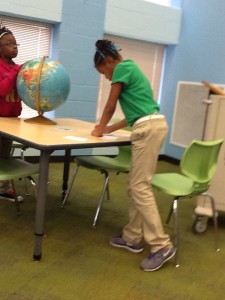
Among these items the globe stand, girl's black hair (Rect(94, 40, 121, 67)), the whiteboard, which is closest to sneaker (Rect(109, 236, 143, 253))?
the globe stand

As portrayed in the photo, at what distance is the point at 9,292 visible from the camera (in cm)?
204

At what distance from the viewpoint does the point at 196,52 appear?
553cm

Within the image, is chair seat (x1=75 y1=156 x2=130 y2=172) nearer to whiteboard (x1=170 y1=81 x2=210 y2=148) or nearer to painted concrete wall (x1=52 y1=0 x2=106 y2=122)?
painted concrete wall (x1=52 y1=0 x2=106 y2=122)

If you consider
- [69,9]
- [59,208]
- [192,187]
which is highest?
[69,9]

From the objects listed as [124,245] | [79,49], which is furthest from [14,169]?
[79,49]

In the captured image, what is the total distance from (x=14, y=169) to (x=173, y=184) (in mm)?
1116

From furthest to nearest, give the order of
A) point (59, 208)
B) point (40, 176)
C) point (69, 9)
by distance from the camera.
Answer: point (69, 9) < point (59, 208) < point (40, 176)

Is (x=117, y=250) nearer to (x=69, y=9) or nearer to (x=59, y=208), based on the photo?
(x=59, y=208)

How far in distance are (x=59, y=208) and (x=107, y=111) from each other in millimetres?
1244

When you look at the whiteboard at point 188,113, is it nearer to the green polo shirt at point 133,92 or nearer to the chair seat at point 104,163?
the chair seat at point 104,163

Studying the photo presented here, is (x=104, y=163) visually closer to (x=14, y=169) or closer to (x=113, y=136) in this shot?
(x=113, y=136)

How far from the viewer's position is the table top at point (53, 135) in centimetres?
229

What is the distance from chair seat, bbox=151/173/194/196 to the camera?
8.31 feet

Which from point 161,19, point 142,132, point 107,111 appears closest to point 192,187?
point 142,132
